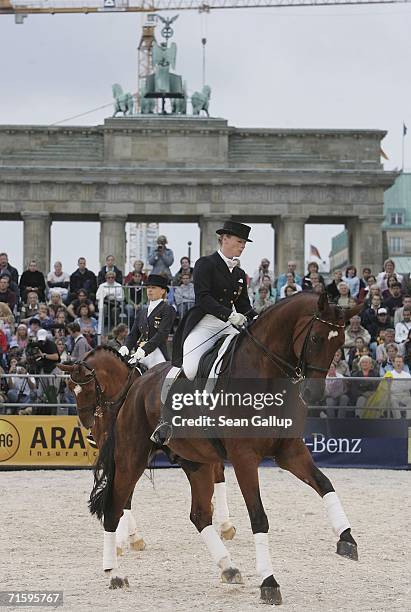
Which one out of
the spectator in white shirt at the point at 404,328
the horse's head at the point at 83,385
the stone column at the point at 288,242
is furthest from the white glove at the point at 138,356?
the stone column at the point at 288,242

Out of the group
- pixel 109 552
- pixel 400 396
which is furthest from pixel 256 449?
pixel 400 396

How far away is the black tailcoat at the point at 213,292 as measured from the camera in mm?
9766

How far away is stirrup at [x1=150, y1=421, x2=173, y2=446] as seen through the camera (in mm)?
9766

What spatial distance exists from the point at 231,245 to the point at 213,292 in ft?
1.38

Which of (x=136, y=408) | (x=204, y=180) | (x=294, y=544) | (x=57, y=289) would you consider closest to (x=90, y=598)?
(x=136, y=408)

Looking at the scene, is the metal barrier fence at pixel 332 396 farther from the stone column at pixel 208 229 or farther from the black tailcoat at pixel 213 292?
the stone column at pixel 208 229

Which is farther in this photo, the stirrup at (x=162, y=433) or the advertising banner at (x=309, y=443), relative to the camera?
the advertising banner at (x=309, y=443)

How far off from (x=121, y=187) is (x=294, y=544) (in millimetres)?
41043

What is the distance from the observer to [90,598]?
29.3ft

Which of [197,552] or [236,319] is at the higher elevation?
[236,319]

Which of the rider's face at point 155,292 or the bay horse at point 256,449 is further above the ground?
the rider's face at point 155,292

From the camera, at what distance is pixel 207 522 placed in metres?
9.77

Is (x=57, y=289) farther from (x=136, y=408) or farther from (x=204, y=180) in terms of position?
(x=204, y=180)

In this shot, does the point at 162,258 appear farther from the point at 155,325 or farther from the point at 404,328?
the point at 155,325
